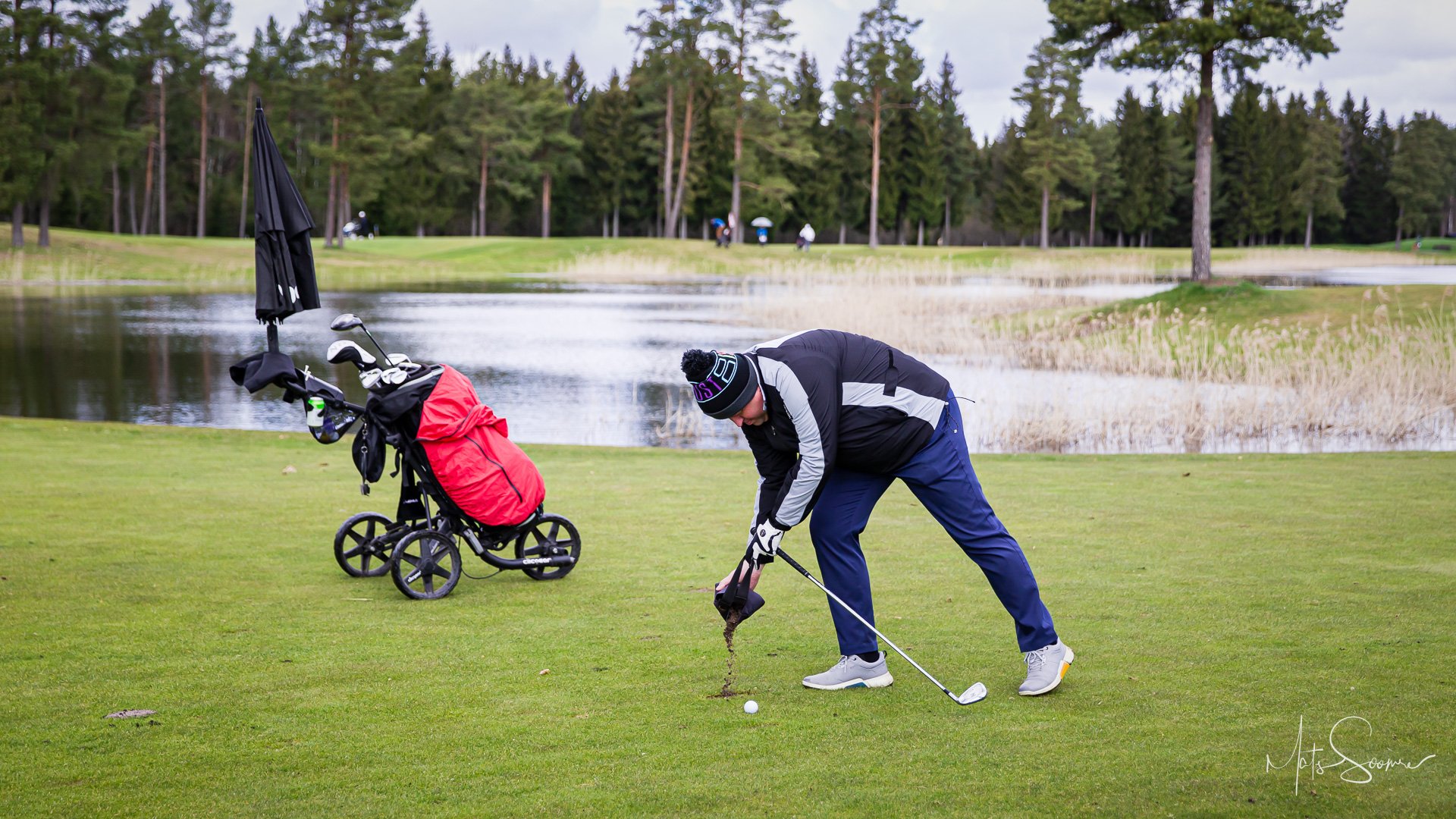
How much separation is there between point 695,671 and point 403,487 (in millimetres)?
2560

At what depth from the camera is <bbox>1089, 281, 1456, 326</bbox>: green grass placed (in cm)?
2595

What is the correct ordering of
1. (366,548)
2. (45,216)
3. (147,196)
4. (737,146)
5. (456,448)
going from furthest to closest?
1. (737,146)
2. (147,196)
3. (45,216)
4. (366,548)
5. (456,448)

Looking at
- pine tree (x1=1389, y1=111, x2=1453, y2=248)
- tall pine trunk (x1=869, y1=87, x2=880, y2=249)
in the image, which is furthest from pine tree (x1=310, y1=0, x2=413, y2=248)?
pine tree (x1=1389, y1=111, x2=1453, y2=248)

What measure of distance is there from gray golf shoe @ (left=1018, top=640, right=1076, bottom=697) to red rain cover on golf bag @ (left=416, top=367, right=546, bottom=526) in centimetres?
334

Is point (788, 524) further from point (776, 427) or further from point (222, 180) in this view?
point (222, 180)

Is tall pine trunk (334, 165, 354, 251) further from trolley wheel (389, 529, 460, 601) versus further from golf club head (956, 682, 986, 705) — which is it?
golf club head (956, 682, 986, 705)

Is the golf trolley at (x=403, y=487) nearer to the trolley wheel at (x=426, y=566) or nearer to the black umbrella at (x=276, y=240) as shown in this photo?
the trolley wheel at (x=426, y=566)

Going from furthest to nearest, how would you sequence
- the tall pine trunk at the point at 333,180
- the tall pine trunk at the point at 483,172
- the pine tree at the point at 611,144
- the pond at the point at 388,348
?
the pine tree at the point at 611,144 < the tall pine trunk at the point at 483,172 < the tall pine trunk at the point at 333,180 < the pond at the point at 388,348

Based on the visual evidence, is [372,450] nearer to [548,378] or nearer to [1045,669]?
[1045,669]

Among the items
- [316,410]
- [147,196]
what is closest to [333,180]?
[147,196]

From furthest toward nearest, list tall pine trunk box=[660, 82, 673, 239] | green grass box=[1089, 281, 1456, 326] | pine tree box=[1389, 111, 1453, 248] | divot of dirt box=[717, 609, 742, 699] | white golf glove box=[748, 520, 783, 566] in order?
pine tree box=[1389, 111, 1453, 248], tall pine trunk box=[660, 82, 673, 239], green grass box=[1089, 281, 1456, 326], divot of dirt box=[717, 609, 742, 699], white golf glove box=[748, 520, 783, 566]

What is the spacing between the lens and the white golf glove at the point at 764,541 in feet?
16.3

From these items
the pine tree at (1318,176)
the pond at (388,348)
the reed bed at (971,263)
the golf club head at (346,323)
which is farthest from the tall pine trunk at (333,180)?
the pine tree at (1318,176)

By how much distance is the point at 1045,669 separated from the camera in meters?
5.12
